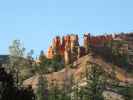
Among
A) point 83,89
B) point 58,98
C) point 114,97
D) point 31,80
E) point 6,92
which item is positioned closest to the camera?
point 6,92

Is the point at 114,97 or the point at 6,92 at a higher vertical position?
the point at 6,92

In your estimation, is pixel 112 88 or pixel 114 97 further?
pixel 112 88

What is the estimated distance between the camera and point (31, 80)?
19100 cm

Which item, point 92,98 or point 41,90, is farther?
point 41,90

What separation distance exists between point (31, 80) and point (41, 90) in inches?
2704

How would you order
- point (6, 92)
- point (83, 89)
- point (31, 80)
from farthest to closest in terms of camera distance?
point (31, 80) < point (83, 89) < point (6, 92)

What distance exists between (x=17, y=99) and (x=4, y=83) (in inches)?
72.5

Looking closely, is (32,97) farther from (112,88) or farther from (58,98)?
(112,88)

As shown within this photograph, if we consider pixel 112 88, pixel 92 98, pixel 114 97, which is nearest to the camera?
pixel 92 98

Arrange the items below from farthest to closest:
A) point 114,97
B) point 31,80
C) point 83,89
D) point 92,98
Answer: point 31,80 → point 114,97 → point 83,89 → point 92,98

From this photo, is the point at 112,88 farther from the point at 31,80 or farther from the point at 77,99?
the point at 77,99

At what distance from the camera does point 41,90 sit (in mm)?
122500

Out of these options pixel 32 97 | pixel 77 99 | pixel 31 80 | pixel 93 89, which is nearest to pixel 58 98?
pixel 77 99

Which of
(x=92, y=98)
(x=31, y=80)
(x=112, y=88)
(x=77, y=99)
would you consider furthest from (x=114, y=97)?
(x=92, y=98)
